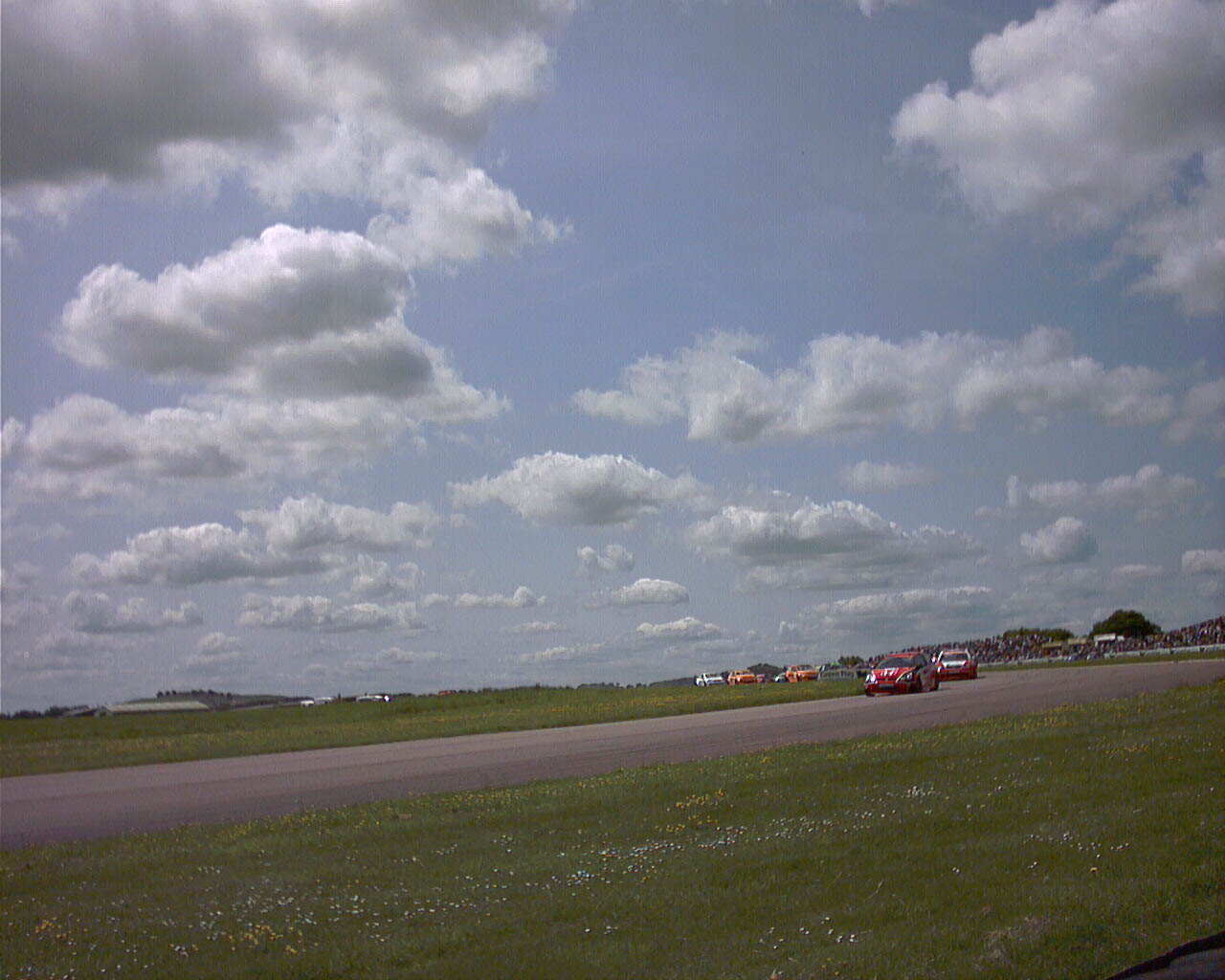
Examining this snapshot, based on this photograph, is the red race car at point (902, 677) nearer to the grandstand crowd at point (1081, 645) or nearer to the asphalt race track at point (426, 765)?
the asphalt race track at point (426, 765)

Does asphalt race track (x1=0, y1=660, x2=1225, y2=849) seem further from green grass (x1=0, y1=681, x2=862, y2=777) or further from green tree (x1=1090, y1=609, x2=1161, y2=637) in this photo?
green tree (x1=1090, y1=609, x2=1161, y2=637)

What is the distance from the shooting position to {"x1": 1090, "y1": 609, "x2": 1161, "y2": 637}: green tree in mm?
151375

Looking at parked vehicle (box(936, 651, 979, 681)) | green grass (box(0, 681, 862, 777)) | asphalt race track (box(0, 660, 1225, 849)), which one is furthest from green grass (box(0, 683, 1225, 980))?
parked vehicle (box(936, 651, 979, 681))

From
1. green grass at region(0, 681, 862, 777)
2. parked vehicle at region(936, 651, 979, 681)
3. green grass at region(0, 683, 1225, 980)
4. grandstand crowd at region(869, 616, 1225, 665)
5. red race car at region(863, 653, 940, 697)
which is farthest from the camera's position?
grandstand crowd at region(869, 616, 1225, 665)

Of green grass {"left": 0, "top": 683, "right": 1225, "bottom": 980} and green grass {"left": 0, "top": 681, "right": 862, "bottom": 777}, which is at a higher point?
green grass {"left": 0, "top": 683, "right": 1225, "bottom": 980}

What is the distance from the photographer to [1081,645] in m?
122

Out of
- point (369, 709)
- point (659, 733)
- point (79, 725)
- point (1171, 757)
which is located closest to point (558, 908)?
point (1171, 757)

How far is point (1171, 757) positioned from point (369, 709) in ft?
192

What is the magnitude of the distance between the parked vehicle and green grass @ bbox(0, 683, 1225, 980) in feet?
133

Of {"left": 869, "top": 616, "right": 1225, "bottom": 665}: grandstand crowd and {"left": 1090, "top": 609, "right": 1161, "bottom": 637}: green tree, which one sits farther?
{"left": 1090, "top": 609, "right": 1161, "bottom": 637}: green tree

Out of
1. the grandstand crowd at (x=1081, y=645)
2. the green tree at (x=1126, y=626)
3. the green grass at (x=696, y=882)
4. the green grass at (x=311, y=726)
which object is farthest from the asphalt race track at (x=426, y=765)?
the green tree at (x=1126, y=626)

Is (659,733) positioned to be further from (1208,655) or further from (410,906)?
(1208,655)

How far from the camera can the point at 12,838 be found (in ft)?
56.1

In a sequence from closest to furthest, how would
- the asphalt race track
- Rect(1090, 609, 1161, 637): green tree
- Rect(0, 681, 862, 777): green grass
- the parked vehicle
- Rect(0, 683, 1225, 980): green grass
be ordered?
Rect(0, 683, 1225, 980): green grass
the asphalt race track
Rect(0, 681, 862, 777): green grass
the parked vehicle
Rect(1090, 609, 1161, 637): green tree
